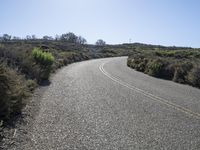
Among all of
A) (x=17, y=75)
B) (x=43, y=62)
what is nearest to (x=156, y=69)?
(x=43, y=62)

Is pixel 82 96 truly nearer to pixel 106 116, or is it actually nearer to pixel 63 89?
pixel 63 89

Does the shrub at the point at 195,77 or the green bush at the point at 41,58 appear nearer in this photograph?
the shrub at the point at 195,77

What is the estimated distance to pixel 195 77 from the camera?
72.4 feet

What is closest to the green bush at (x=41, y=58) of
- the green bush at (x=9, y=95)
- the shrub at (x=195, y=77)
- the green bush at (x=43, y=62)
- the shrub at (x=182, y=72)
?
the green bush at (x=43, y=62)

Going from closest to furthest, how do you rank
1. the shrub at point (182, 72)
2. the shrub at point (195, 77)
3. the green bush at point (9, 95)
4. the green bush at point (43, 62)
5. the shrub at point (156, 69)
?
1. the green bush at point (9, 95)
2. the green bush at point (43, 62)
3. the shrub at point (195, 77)
4. the shrub at point (182, 72)
5. the shrub at point (156, 69)

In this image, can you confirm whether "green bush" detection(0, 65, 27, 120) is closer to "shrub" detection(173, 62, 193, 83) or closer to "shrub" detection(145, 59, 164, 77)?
"shrub" detection(173, 62, 193, 83)

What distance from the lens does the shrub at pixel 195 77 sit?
21.9 meters

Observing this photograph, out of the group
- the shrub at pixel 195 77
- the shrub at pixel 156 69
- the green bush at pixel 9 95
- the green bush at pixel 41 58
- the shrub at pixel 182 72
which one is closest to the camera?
the green bush at pixel 9 95

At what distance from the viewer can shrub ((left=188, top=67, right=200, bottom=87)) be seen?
71.8ft

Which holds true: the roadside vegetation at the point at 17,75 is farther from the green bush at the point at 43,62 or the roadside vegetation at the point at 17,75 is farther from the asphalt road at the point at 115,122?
the asphalt road at the point at 115,122

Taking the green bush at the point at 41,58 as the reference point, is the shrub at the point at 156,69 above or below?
below

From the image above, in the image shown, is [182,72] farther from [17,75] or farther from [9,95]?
[9,95]

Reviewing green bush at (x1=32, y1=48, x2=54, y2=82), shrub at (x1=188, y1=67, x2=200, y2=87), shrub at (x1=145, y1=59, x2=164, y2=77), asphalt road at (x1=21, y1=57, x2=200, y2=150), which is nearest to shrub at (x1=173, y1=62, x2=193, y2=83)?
shrub at (x1=188, y1=67, x2=200, y2=87)

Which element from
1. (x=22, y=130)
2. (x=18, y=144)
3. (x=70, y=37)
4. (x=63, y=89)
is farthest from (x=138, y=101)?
(x=70, y=37)
